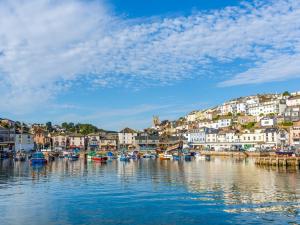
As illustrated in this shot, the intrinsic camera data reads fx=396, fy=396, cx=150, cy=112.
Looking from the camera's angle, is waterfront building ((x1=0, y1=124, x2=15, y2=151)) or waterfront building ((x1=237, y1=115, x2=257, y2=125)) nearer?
waterfront building ((x1=0, y1=124, x2=15, y2=151))

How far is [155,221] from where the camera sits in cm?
2272

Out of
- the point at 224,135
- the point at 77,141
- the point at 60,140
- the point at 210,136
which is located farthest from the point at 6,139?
the point at 224,135

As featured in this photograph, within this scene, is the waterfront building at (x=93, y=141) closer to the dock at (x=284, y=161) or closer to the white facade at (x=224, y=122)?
the white facade at (x=224, y=122)

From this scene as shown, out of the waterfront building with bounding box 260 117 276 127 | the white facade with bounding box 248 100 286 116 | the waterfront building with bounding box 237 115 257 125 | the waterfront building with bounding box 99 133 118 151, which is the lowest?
the waterfront building with bounding box 99 133 118 151

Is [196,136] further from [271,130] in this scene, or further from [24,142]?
[24,142]

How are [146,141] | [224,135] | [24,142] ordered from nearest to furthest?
[224,135], [24,142], [146,141]

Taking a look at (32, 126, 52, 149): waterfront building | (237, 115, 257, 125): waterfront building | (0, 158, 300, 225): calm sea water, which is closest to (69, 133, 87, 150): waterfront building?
(32, 126, 52, 149): waterfront building

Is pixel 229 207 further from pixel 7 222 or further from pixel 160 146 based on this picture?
pixel 160 146

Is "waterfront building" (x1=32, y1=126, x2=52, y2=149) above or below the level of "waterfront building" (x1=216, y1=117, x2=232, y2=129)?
below

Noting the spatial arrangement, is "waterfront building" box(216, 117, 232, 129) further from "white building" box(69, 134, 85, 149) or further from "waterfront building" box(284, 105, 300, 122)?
"white building" box(69, 134, 85, 149)

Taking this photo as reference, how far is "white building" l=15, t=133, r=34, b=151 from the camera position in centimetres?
14312

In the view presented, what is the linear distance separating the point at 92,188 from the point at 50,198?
642 centimetres

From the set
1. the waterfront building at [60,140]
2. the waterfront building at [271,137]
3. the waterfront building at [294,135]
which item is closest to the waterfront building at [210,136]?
the waterfront building at [271,137]

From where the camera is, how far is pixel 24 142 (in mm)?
→ 147625
